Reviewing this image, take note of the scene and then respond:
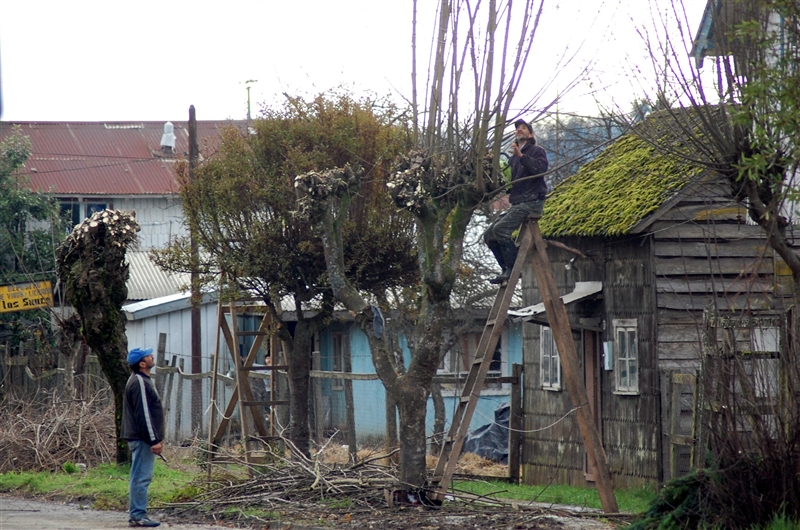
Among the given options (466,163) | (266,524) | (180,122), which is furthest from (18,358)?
(180,122)

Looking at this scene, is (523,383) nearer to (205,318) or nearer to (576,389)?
(576,389)

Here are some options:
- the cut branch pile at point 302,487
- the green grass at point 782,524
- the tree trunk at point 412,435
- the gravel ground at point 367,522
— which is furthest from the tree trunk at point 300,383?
the green grass at point 782,524

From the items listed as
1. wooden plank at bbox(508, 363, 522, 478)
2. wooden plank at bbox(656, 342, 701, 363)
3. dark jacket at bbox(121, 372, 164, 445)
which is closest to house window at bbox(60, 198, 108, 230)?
wooden plank at bbox(508, 363, 522, 478)

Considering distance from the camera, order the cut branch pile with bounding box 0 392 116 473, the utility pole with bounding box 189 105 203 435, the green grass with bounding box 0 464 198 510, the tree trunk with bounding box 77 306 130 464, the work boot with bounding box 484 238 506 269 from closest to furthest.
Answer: the work boot with bounding box 484 238 506 269 < the green grass with bounding box 0 464 198 510 < the utility pole with bounding box 189 105 203 435 < the tree trunk with bounding box 77 306 130 464 < the cut branch pile with bounding box 0 392 116 473

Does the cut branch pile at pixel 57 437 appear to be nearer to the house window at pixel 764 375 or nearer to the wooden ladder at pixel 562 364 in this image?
the wooden ladder at pixel 562 364

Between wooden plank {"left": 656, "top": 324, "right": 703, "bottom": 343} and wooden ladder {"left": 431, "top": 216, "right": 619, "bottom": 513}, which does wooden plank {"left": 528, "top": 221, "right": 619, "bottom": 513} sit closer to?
wooden ladder {"left": 431, "top": 216, "right": 619, "bottom": 513}

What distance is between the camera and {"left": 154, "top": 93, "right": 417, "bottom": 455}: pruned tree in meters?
13.4

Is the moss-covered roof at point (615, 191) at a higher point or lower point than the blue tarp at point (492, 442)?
higher

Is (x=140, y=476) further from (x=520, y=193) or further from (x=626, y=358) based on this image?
(x=626, y=358)

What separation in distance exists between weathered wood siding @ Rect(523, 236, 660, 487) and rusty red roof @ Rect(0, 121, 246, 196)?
19.1 meters

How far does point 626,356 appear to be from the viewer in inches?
557

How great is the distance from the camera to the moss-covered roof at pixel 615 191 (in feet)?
44.0

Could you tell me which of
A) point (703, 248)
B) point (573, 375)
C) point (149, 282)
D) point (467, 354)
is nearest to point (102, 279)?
point (573, 375)

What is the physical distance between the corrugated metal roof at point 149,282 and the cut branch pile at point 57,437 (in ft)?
46.1
